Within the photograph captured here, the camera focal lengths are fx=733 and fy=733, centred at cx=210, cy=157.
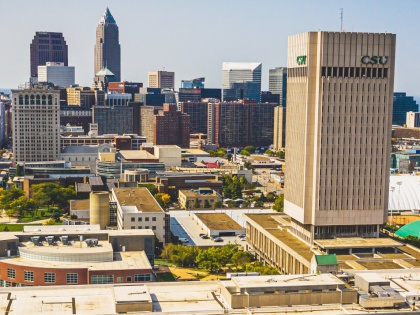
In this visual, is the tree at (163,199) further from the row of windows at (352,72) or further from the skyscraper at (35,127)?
the row of windows at (352,72)

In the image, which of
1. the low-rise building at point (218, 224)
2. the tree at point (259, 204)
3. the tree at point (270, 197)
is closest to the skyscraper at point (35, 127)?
the tree at point (270, 197)

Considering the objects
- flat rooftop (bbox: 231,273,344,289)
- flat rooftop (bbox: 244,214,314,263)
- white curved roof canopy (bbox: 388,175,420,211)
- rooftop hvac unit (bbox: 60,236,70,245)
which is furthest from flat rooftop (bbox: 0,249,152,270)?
white curved roof canopy (bbox: 388,175,420,211)

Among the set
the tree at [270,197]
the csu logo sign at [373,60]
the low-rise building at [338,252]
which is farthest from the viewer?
the tree at [270,197]

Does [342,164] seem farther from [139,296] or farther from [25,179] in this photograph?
[25,179]

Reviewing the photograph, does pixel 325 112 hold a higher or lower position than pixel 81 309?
higher

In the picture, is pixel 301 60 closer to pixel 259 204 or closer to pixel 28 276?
pixel 28 276

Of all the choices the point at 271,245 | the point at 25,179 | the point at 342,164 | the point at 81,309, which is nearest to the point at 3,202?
the point at 25,179
